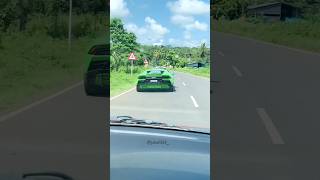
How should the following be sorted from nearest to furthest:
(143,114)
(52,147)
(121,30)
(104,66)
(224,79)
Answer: (121,30), (104,66), (52,147), (143,114), (224,79)

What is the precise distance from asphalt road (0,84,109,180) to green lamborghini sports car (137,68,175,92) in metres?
0.55

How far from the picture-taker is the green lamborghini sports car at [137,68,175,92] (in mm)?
4090

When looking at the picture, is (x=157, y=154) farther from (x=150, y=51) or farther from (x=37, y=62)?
(x=37, y=62)

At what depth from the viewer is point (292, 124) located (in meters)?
9.59

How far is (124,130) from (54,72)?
17.4 m

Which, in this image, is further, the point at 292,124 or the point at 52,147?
the point at 292,124

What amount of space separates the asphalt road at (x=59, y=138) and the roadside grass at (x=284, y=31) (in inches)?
732

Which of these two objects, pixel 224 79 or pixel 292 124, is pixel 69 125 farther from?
pixel 224 79

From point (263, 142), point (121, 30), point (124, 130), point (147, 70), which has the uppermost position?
point (121, 30)

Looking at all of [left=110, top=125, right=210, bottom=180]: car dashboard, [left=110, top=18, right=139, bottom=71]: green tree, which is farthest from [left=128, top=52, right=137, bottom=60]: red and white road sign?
[left=110, top=125, right=210, bottom=180]: car dashboard

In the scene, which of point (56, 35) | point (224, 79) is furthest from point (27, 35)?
point (224, 79)

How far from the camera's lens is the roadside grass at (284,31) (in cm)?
2906

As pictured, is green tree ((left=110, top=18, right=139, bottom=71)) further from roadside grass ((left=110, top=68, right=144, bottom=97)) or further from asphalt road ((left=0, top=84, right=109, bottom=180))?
asphalt road ((left=0, top=84, right=109, bottom=180))

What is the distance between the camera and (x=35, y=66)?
72.4ft
